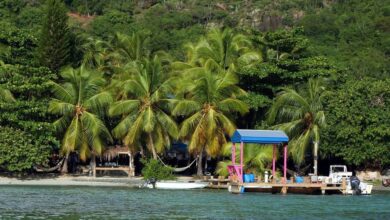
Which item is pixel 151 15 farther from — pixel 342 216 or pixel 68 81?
pixel 342 216

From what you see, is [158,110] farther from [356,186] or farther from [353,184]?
[356,186]

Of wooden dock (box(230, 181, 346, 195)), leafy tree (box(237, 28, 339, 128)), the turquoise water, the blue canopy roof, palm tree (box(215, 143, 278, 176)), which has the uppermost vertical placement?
leafy tree (box(237, 28, 339, 128))

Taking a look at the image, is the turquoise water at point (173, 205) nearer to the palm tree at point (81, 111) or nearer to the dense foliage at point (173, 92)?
the dense foliage at point (173, 92)

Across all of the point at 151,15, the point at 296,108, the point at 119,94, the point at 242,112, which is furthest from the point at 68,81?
the point at 151,15

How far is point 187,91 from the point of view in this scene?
55000 mm

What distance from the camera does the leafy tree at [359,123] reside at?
52469mm

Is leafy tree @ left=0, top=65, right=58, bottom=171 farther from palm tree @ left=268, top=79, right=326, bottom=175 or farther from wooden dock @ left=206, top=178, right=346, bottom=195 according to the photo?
palm tree @ left=268, top=79, right=326, bottom=175

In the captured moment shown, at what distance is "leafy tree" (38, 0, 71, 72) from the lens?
2265 inches

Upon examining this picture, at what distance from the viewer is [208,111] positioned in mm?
53531

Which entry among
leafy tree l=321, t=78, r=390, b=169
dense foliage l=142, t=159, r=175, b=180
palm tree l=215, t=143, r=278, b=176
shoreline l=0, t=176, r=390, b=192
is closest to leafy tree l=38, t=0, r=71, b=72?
shoreline l=0, t=176, r=390, b=192

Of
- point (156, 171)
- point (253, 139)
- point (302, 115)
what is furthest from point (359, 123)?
point (156, 171)

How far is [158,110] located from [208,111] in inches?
154

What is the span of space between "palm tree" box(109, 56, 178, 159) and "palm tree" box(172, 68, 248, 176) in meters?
1.27

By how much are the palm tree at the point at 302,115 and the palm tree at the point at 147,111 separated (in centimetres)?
799
